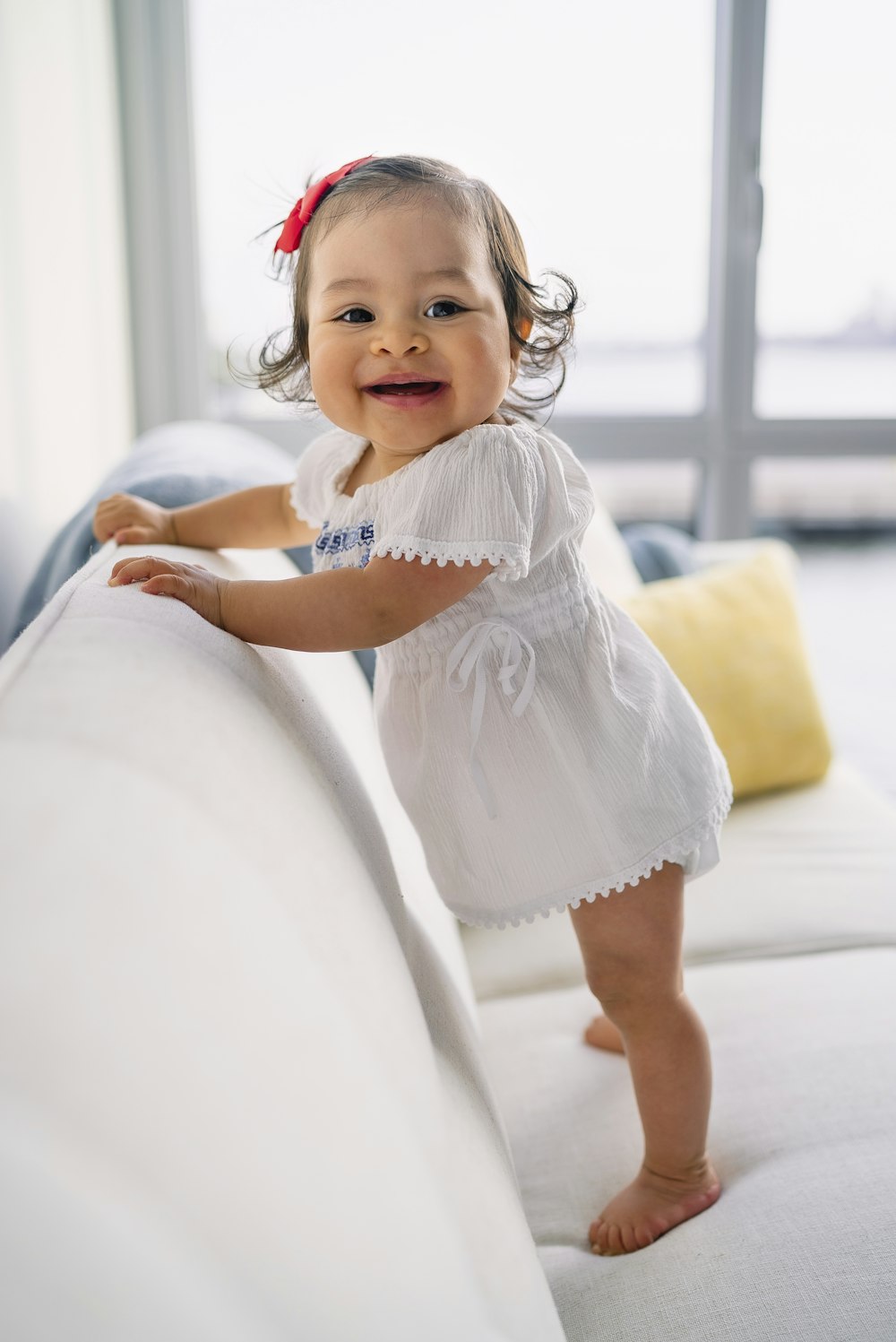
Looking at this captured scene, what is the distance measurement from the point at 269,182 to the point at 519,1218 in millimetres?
2427

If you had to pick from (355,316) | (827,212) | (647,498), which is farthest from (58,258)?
(647,498)

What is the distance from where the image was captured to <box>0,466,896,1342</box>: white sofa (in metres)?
0.40

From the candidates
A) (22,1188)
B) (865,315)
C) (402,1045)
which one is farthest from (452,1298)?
(865,315)

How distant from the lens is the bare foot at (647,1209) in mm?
919

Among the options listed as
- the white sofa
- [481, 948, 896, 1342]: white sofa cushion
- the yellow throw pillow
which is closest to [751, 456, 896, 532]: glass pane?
the yellow throw pillow

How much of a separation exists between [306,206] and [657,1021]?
0.76 m

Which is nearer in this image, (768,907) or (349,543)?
(349,543)

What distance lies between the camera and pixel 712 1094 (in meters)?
1.08

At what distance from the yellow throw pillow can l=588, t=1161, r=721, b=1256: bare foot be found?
78cm

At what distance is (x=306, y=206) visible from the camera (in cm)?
97

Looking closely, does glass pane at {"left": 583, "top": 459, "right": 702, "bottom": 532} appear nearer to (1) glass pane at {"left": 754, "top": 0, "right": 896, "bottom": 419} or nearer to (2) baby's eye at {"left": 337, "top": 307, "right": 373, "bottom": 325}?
(1) glass pane at {"left": 754, "top": 0, "right": 896, "bottom": 419}

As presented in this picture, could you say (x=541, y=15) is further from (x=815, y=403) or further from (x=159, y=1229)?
(x=159, y=1229)

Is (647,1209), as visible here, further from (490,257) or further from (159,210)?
(159,210)

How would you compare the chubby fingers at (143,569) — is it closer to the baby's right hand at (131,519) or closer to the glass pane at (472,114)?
the baby's right hand at (131,519)
